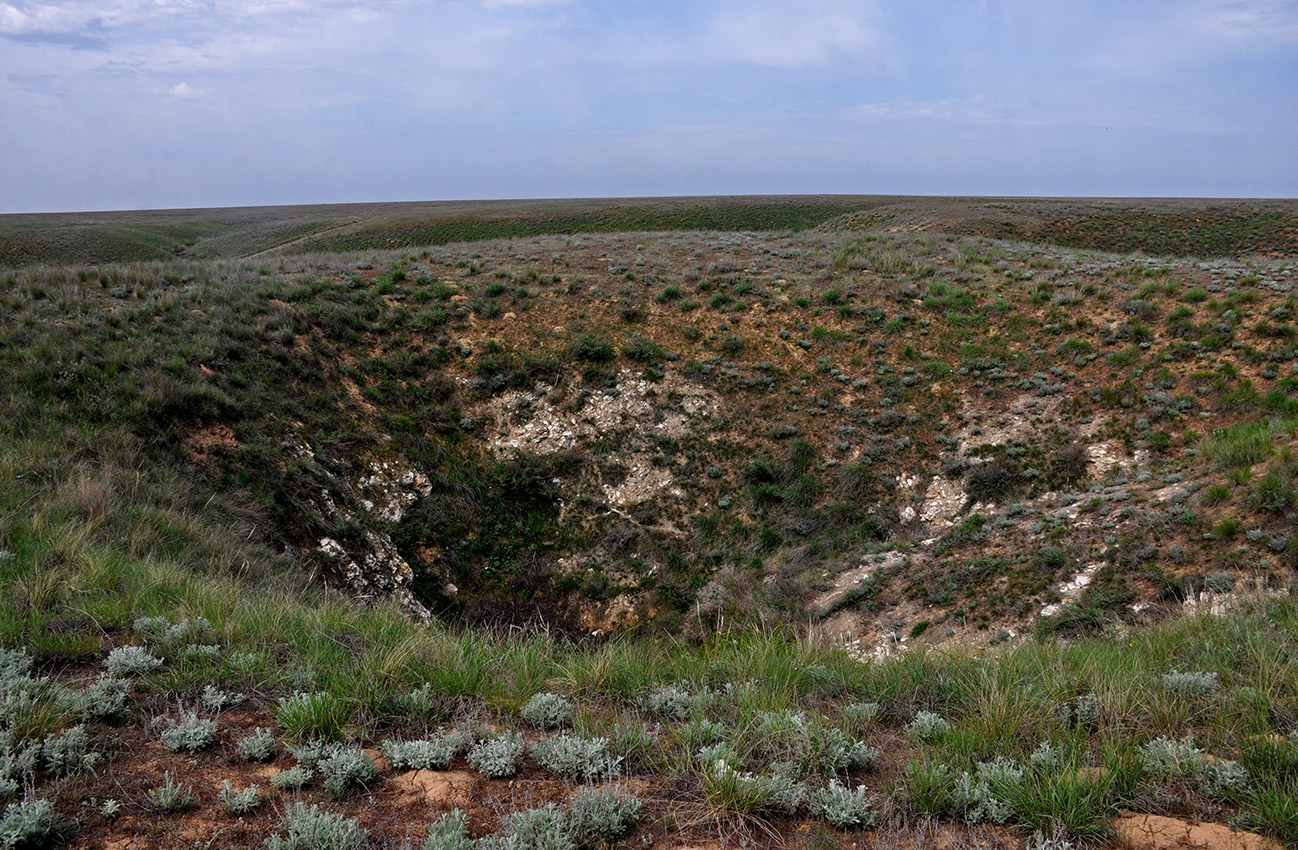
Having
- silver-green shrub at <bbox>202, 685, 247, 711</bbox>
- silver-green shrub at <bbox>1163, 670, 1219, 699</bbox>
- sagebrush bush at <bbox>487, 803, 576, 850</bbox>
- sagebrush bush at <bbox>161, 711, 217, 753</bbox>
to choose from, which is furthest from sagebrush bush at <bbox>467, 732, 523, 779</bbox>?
silver-green shrub at <bbox>1163, 670, 1219, 699</bbox>

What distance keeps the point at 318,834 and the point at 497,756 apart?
845 millimetres

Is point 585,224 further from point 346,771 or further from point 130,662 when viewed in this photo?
point 346,771

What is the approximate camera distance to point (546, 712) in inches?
144

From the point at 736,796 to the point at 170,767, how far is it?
2.74 metres

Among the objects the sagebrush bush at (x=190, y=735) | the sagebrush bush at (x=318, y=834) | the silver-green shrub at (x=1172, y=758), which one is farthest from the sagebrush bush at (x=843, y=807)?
the sagebrush bush at (x=190, y=735)

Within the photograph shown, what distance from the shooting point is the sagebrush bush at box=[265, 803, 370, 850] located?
2.57 m

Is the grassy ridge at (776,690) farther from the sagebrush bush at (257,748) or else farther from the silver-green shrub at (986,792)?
the sagebrush bush at (257,748)

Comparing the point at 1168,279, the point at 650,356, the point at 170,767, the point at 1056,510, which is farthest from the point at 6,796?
the point at 1168,279

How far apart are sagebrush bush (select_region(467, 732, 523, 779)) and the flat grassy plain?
1.2 inches

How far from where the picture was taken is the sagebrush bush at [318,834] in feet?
8.44

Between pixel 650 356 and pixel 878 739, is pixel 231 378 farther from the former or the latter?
pixel 878 739

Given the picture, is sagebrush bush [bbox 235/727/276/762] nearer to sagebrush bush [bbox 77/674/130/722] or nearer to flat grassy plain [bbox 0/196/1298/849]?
flat grassy plain [bbox 0/196/1298/849]

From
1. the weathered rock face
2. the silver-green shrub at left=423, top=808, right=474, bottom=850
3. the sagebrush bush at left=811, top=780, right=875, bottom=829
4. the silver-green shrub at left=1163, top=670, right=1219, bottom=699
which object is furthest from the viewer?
the weathered rock face

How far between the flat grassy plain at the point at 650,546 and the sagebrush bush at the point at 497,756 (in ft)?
0.10
